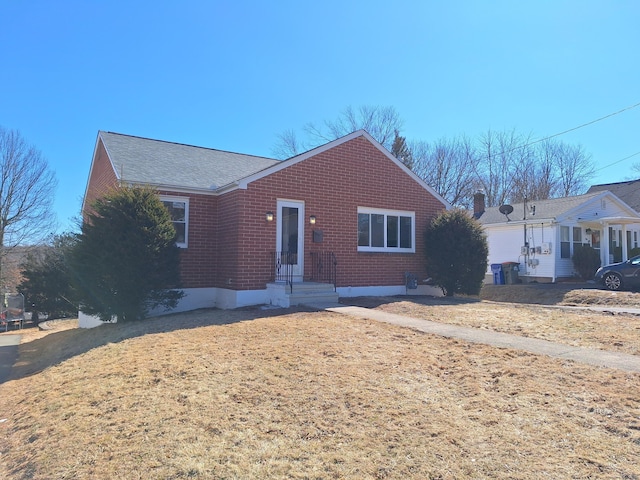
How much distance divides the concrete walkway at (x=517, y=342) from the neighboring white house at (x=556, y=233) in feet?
39.7

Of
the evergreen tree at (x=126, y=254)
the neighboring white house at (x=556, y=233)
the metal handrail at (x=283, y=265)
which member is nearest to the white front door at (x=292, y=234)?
the metal handrail at (x=283, y=265)

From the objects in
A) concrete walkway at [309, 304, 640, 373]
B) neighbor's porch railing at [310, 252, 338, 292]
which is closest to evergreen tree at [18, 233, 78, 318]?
neighbor's porch railing at [310, 252, 338, 292]

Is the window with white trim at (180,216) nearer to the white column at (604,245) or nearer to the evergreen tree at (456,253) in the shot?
the evergreen tree at (456,253)

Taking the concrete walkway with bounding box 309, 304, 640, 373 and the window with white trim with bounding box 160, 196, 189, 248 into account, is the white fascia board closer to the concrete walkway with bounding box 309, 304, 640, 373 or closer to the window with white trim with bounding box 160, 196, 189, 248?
the concrete walkway with bounding box 309, 304, 640, 373

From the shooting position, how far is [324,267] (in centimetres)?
1238

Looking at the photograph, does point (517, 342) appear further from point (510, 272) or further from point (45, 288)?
point (45, 288)

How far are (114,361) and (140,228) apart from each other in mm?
4118

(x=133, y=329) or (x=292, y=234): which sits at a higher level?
(x=292, y=234)

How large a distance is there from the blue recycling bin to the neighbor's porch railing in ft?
38.1

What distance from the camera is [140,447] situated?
146 inches

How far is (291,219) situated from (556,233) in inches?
532

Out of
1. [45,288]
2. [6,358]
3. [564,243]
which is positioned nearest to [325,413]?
[6,358]

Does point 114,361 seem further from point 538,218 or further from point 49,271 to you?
point 49,271

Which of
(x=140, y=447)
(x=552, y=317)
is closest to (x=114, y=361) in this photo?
(x=140, y=447)
